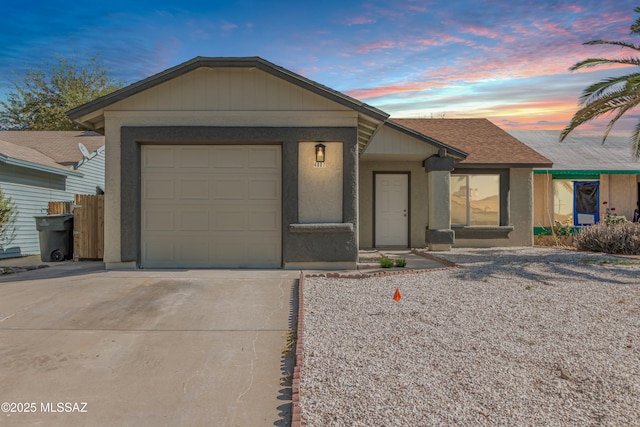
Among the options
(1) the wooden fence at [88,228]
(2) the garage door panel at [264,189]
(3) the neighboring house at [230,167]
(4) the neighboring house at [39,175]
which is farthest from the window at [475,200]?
(4) the neighboring house at [39,175]

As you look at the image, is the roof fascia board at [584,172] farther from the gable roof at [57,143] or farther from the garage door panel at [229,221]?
the gable roof at [57,143]

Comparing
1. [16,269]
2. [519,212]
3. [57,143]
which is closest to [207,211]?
[16,269]

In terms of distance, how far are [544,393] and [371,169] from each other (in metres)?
11.4

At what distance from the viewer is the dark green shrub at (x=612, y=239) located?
12094mm

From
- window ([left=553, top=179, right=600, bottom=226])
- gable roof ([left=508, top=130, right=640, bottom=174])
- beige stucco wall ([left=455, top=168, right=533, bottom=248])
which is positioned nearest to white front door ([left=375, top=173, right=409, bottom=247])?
beige stucco wall ([left=455, top=168, right=533, bottom=248])

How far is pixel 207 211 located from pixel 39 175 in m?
8.20

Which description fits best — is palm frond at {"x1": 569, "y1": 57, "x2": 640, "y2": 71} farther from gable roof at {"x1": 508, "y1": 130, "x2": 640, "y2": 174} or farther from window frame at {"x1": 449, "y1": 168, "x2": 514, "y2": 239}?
gable roof at {"x1": 508, "y1": 130, "x2": 640, "y2": 174}

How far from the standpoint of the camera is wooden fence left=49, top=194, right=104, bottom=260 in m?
11.1

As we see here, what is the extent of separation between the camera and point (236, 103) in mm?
9328

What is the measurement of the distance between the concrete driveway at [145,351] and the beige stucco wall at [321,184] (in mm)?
1834

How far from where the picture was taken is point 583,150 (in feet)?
68.5

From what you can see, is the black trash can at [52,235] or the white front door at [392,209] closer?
the black trash can at [52,235]

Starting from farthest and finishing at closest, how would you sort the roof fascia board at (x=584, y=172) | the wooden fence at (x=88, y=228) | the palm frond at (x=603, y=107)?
the roof fascia board at (x=584, y=172) < the palm frond at (x=603, y=107) < the wooden fence at (x=88, y=228)

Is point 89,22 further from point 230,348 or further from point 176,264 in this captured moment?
point 230,348
